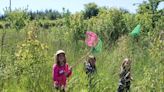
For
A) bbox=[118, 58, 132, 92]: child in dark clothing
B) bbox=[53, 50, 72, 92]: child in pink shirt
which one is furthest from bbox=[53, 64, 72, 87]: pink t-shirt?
bbox=[118, 58, 132, 92]: child in dark clothing

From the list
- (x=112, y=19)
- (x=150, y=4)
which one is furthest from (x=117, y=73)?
(x=112, y=19)

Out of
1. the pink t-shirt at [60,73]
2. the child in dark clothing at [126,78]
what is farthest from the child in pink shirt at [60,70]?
the child in dark clothing at [126,78]

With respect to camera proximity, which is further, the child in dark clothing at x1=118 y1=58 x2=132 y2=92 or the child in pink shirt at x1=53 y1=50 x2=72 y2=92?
the child in pink shirt at x1=53 y1=50 x2=72 y2=92

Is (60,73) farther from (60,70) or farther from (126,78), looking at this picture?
(126,78)

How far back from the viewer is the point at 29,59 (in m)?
6.95

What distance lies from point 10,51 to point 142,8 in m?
20.8

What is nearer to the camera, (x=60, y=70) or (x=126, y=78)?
(x=126, y=78)

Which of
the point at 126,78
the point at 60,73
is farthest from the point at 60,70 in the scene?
the point at 126,78

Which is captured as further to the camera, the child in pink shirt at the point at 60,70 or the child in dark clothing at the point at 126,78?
the child in pink shirt at the point at 60,70

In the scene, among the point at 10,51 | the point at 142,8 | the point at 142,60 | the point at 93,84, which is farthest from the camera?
the point at 142,8

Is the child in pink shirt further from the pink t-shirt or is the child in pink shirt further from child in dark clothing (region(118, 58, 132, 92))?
child in dark clothing (region(118, 58, 132, 92))

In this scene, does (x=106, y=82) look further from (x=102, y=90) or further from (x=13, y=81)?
(x=13, y=81)

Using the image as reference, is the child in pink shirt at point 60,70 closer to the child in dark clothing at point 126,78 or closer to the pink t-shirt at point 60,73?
the pink t-shirt at point 60,73

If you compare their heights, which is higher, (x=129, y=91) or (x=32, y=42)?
(x=32, y=42)
